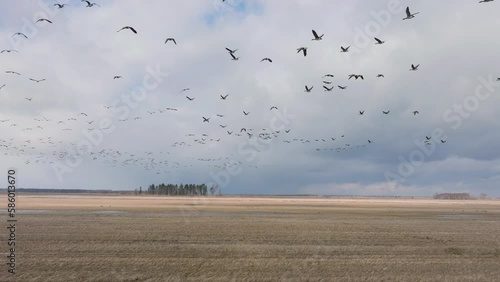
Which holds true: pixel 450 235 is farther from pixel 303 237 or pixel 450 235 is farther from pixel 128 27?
pixel 128 27

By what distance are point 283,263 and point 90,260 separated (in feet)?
40.4

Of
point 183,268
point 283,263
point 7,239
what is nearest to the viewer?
point 183,268

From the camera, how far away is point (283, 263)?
1248 inches

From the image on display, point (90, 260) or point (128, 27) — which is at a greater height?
point (128, 27)

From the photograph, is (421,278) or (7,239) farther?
(7,239)

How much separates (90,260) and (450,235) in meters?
35.4

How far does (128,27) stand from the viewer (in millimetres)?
32562

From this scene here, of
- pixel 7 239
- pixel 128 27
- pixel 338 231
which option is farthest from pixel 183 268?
pixel 338 231

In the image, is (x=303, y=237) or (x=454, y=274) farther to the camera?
(x=303, y=237)

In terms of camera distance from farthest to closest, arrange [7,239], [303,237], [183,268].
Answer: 1. [303,237]
2. [7,239]
3. [183,268]

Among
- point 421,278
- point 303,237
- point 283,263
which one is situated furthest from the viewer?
point 303,237

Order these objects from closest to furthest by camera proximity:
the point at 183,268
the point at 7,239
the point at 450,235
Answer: the point at 183,268 < the point at 7,239 < the point at 450,235

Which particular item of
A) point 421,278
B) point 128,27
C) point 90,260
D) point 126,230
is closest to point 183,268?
point 90,260

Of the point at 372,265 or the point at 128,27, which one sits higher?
the point at 128,27
